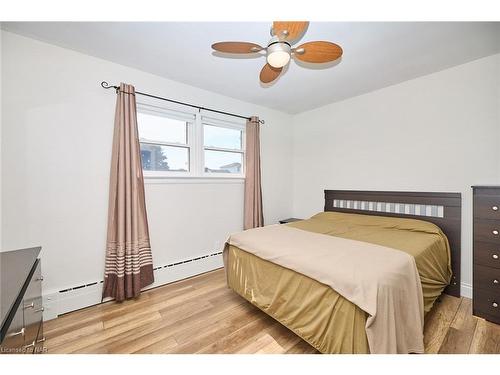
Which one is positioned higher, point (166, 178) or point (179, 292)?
point (166, 178)

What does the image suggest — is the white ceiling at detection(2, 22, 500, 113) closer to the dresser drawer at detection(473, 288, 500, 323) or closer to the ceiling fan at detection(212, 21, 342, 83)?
the ceiling fan at detection(212, 21, 342, 83)

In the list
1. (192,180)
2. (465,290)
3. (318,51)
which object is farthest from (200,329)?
(465,290)

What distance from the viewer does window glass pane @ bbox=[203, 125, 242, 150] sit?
3119 mm

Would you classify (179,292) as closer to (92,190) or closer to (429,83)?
(92,190)

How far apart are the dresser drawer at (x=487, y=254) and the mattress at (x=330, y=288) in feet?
0.81

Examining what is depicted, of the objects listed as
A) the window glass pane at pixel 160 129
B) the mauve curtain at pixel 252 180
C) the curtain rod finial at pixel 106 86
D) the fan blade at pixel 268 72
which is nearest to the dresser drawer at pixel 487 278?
the mauve curtain at pixel 252 180

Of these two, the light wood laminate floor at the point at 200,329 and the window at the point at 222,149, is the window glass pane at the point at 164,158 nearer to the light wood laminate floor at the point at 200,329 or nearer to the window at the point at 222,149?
the window at the point at 222,149

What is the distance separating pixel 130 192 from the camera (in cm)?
225

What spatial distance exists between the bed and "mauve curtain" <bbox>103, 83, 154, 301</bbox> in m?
1.03

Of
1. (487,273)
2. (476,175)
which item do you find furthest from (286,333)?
(476,175)

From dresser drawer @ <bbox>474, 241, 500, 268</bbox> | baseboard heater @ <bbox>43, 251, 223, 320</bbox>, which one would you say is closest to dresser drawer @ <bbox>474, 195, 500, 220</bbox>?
dresser drawer @ <bbox>474, 241, 500, 268</bbox>

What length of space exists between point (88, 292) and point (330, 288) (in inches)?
91.7

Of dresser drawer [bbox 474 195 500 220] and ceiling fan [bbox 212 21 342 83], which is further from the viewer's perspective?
dresser drawer [bbox 474 195 500 220]
